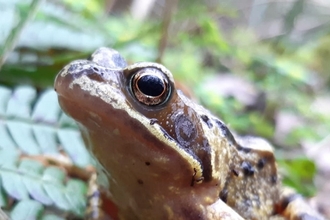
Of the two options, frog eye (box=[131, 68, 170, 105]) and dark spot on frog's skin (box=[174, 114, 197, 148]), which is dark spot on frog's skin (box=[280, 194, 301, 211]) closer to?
dark spot on frog's skin (box=[174, 114, 197, 148])

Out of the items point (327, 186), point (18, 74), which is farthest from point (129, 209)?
point (327, 186)

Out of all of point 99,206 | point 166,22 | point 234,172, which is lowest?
point 99,206

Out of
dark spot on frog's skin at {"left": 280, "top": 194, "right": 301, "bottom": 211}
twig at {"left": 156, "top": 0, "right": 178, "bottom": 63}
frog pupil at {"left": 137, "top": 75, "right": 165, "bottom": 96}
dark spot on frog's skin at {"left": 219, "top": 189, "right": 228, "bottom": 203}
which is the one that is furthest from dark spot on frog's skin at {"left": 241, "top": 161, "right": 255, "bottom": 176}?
twig at {"left": 156, "top": 0, "right": 178, "bottom": 63}

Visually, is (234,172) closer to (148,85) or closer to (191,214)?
(191,214)

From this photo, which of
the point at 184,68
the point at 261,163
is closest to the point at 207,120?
the point at 261,163

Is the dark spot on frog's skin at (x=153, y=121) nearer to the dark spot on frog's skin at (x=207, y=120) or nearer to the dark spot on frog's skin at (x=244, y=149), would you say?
the dark spot on frog's skin at (x=207, y=120)

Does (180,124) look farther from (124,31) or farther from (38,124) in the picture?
(124,31)

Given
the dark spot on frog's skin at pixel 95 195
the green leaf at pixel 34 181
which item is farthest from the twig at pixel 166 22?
the green leaf at pixel 34 181
